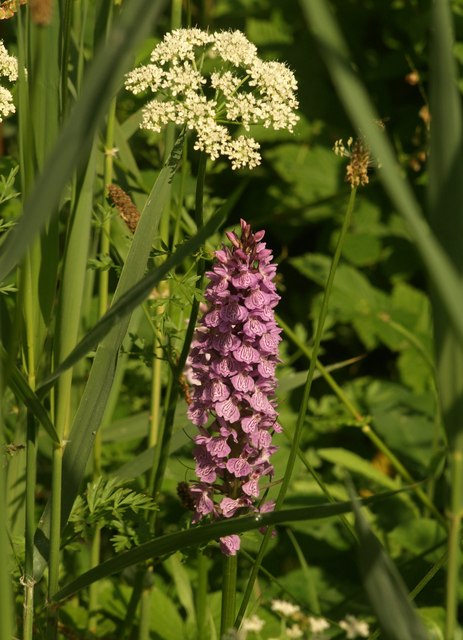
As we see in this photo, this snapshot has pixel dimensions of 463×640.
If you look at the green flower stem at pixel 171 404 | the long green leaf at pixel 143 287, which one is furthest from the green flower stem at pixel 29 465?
the green flower stem at pixel 171 404

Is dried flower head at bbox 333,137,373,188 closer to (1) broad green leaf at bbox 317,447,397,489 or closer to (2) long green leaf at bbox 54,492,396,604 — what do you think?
(2) long green leaf at bbox 54,492,396,604

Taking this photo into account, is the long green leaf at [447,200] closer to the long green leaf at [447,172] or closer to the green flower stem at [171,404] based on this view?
the long green leaf at [447,172]

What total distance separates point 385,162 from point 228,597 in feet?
2.91

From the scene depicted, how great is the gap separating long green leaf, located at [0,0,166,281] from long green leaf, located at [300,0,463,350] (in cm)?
13

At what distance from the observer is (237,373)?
1.39 meters

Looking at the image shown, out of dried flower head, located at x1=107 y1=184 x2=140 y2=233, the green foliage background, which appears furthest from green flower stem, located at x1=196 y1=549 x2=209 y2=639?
dried flower head, located at x1=107 y1=184 x2=140 y2=233

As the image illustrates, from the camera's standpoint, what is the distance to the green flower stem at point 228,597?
1441 mm

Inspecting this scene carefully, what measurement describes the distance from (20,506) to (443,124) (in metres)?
1.40

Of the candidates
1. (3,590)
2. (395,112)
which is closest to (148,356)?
(3,590)

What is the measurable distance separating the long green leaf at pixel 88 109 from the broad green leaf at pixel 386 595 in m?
0.39

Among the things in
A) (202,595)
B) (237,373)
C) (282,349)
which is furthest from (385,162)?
(282,349)

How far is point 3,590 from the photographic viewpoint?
0.88m

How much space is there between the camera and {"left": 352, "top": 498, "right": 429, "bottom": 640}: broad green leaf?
2.96 ft

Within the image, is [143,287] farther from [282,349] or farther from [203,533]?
[282,349]
